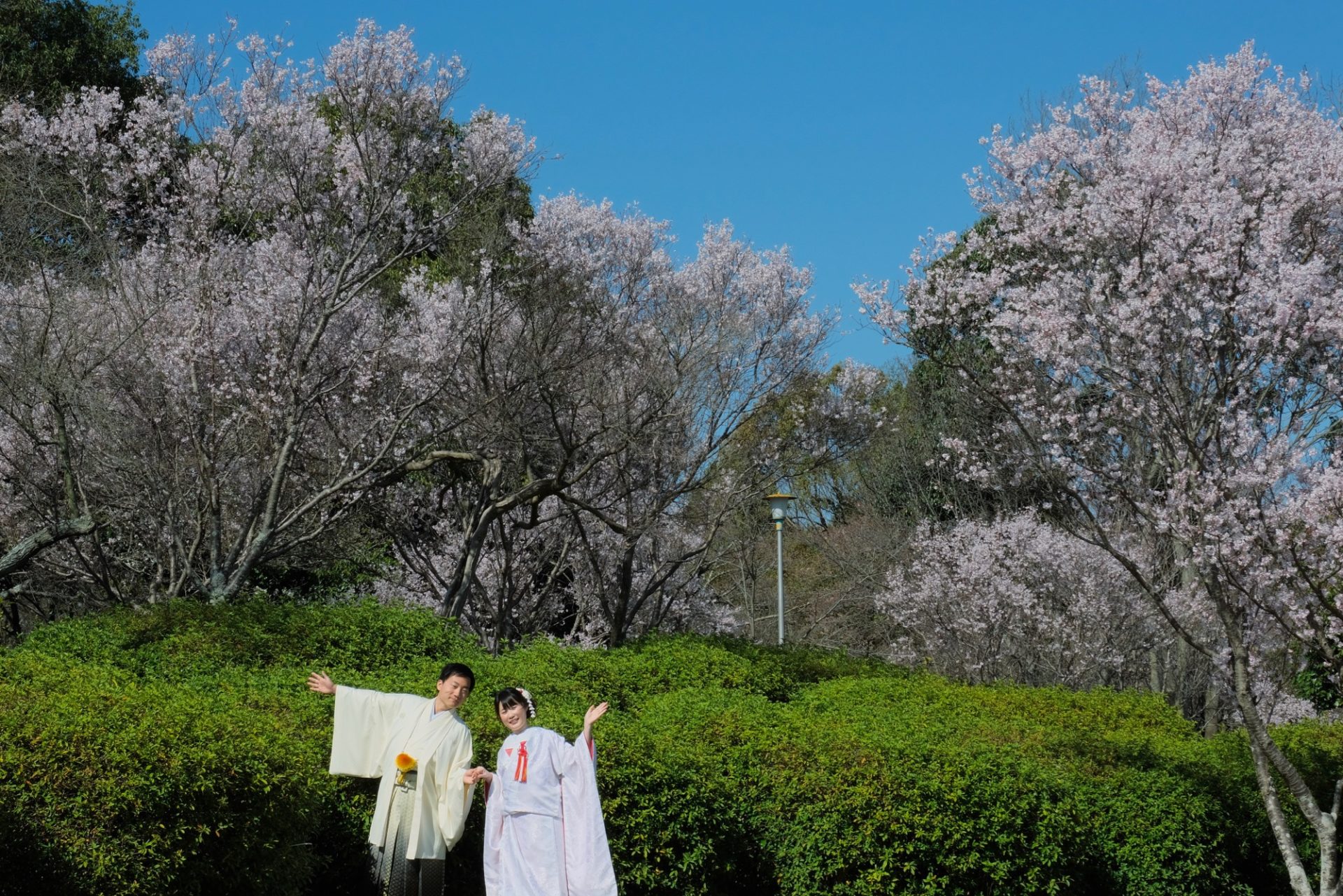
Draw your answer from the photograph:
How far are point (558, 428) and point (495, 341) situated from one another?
190 cm

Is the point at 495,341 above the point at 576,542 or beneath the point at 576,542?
above

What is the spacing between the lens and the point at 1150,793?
7.89 m

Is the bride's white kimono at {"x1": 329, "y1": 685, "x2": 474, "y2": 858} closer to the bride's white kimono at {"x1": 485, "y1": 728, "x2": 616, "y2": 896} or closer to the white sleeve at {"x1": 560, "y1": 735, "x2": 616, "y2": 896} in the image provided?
the bride's white kimono at {"x1": 485, "y1": 728, "x2": 616, "y2": 896}

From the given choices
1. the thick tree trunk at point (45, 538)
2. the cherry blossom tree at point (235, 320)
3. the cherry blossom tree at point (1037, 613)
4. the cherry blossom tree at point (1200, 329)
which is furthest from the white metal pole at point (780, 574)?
the thick tree trunk at point (45, 538)

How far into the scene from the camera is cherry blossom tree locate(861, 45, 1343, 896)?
761 centimetres

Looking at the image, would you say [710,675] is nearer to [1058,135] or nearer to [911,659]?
[1058,135]

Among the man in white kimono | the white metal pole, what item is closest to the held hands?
the man in white kimono

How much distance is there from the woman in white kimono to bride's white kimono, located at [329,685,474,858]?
0.13 metres

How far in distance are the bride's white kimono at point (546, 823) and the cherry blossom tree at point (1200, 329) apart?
3767 millimetres

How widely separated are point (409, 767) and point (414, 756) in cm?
5

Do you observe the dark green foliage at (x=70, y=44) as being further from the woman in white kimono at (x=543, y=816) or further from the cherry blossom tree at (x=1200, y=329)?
the woman in white kimono at (x=543, y=816)

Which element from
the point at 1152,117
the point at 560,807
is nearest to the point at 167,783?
the point at 560,807

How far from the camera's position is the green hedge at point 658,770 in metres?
4.76

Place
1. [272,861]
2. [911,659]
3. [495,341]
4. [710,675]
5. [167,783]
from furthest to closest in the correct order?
[911,659], [495,341], [710,675], [272,861], [167,783]
